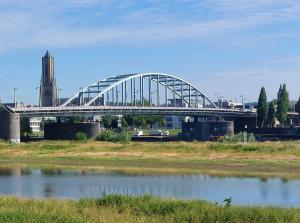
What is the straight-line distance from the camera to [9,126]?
9131cm

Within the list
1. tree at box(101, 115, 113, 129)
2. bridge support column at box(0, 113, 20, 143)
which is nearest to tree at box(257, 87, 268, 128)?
tree at box(101, 115, 113, 129)

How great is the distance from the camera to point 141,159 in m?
61.3

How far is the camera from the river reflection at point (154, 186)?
3183 centimetres

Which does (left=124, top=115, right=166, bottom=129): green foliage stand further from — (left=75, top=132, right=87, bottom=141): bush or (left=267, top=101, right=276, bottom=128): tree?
(left=75, top=132, right=87, bottom=141): bush

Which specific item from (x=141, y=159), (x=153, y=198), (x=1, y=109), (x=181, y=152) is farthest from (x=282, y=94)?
(x=153, y=198)

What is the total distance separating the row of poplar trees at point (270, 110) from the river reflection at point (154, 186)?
95.1 m

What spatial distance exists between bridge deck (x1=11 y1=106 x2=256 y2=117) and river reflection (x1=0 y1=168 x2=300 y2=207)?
4804 cm

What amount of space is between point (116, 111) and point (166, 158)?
159ft

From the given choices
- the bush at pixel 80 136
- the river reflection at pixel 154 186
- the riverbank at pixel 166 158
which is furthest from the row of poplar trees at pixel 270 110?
the river reflection at pixel 154 186

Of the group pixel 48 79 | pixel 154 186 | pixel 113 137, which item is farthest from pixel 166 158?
pixel 48 79

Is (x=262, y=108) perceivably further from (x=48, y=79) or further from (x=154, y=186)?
(x=154, y=186)

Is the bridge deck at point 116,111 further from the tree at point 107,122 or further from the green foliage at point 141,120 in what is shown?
the green foliage at point 141,120

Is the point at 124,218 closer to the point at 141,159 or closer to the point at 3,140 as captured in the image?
the point at 141,159

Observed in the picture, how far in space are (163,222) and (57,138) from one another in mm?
90042
